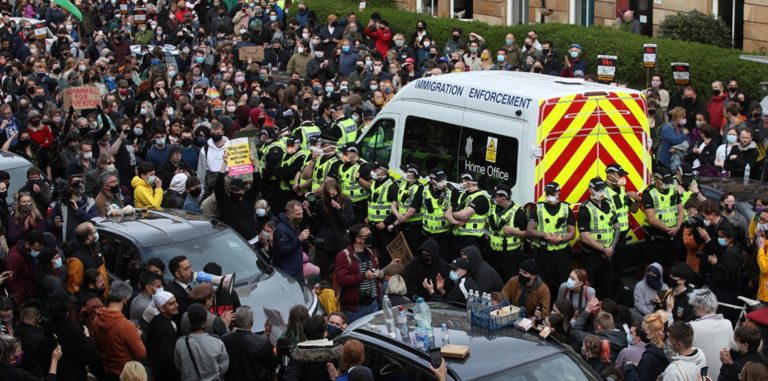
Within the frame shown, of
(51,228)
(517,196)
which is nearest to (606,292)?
(517,196)

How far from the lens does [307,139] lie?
1728 centimetres

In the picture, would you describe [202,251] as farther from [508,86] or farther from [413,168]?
[508,86]

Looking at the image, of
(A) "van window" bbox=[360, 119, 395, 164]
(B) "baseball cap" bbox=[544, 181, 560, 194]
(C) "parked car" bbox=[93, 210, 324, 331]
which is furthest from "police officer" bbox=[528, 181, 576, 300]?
(A) "van window" bbox=[360, 119, 395, 164]

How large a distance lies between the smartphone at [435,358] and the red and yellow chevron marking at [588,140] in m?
5.75

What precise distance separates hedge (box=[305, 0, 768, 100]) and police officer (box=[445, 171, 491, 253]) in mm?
9021

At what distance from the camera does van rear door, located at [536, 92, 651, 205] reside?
1402 cm

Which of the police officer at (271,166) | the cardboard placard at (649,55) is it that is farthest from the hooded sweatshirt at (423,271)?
the cardboard placard at (649,55)

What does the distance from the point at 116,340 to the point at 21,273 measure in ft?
9.10

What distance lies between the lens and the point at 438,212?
14.5 m

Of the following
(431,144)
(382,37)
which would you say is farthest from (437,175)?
(382,37)

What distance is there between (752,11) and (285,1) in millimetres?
13432

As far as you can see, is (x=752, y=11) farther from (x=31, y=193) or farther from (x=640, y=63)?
(x=31, y=193)

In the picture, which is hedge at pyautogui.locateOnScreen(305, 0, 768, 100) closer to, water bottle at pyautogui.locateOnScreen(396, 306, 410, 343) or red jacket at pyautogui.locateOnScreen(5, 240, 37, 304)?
red jacket at pyautogui.locateOnScreen(5, 240, 37, 304)

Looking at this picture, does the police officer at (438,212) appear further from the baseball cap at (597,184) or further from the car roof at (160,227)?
the car roof at (160,227)
